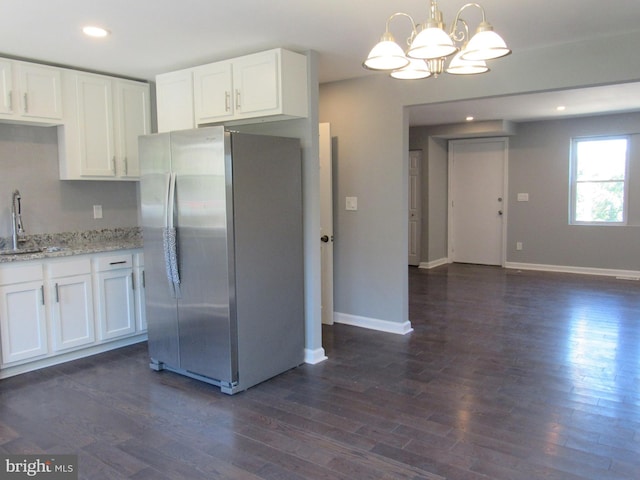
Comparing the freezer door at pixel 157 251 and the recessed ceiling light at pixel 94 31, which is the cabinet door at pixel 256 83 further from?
the recessed ceiling light at pixel 94 31

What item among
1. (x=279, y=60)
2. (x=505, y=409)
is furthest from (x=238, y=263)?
(x=505, y=409)

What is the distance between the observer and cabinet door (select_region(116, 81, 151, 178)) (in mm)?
4406

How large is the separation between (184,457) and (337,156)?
122 inches

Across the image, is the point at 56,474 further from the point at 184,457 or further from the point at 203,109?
the point at 203,109

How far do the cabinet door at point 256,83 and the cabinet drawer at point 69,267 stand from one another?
1700 millimetres

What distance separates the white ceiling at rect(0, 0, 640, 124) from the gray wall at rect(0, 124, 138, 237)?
67cm

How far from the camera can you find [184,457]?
2473 mm

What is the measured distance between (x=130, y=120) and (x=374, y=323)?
2.96 m

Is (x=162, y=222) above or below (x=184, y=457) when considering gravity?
above

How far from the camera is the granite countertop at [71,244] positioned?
3.62m

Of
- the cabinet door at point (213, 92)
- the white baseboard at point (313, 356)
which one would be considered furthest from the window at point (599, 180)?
the cabinet door at point (213, 92)

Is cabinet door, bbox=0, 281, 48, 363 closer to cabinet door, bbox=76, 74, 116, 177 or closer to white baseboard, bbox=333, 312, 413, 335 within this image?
cabinet door, bbox=76, 74, 116, 177

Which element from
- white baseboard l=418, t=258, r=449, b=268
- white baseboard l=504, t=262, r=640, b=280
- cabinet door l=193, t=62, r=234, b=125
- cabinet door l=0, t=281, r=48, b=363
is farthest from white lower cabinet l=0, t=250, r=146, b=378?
white baseboard l=504, t=262, r=640, b=280

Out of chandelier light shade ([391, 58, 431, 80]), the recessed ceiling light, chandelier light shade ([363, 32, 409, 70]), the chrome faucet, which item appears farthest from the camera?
the chrome faucet
